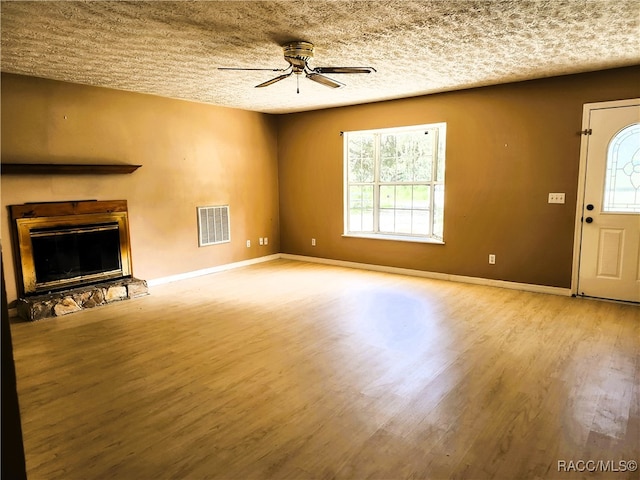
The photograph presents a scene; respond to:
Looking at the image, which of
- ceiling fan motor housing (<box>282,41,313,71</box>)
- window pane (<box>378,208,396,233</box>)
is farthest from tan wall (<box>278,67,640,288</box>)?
ceiling fan motor housing (<box>282,41,313,71</box>)

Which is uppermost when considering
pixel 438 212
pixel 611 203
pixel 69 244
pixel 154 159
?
pixel 154 159

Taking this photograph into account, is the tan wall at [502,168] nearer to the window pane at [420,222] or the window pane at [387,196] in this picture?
the window pane at [420,222]

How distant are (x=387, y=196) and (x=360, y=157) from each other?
749 mm

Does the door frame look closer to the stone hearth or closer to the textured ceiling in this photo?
the textured ceiling

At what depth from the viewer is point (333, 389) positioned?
2.68 meters

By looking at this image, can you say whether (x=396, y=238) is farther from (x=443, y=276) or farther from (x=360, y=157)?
(x=360, y=157)

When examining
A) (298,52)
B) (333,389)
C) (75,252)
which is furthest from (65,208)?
(333,389)

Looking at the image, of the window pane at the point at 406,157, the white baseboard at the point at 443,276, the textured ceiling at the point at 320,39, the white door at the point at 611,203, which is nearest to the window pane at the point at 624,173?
the white door at the point at 611,203

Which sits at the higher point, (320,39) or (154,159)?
(320,39)

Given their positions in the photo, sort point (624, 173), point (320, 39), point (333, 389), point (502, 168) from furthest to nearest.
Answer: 1. point (502, 168)
2. point (624, 173)
3. point (320, 39)
4. point (333, 389)

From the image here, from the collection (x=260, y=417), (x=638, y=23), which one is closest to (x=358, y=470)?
(x=260, y=417)

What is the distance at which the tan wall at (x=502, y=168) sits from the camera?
451cm

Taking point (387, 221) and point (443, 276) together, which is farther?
point (387, 221)

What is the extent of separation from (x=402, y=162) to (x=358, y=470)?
15.3 feet
